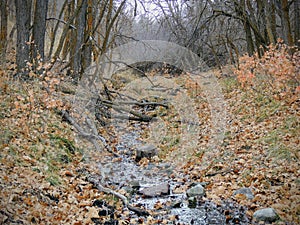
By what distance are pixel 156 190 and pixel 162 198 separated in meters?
0.34

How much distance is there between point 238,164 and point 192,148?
2170 mm

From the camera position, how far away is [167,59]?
2000 cm

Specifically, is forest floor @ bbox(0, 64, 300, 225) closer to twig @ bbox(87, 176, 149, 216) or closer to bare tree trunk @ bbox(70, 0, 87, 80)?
twig @ bbox(87, 176, 149, 216)

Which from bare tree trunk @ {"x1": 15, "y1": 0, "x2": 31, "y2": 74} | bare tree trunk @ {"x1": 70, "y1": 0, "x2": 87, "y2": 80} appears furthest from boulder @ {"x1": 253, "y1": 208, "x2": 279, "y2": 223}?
bare tree trunk @ {"x1": 70, "y1": 0, "x2": 87, "y2": 80}

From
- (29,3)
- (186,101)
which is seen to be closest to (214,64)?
(186,101)

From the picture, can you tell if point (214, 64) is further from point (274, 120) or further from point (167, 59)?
point (274, 120)

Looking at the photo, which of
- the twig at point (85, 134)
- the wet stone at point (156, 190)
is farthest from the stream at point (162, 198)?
the twig at point (85, 134)

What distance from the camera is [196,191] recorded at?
610cm

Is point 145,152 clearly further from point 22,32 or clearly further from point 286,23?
point 286,23

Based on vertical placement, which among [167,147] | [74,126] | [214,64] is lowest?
[167,147]

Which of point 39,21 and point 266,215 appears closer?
point 266,215

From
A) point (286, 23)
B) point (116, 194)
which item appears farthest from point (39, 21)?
point (286, 23)

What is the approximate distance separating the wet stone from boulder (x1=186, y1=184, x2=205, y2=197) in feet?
1.56

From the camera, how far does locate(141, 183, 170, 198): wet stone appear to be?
634 cm
